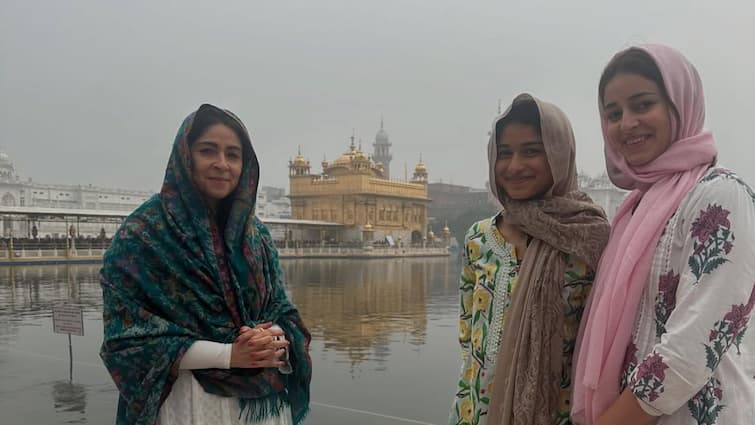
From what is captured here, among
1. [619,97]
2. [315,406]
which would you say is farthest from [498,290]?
[315,406]

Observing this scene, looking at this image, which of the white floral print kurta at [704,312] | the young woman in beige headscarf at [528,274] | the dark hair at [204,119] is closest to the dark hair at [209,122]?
the dark hair at [204,119]

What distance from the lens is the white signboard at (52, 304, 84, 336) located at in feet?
13.9

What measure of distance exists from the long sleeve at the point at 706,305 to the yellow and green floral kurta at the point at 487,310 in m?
0.31

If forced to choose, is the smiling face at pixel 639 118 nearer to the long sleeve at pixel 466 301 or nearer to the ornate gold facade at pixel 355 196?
the long sleeve at pixel 466 301

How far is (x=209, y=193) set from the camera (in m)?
1.51

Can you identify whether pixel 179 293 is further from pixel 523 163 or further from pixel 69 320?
pixel 69 320

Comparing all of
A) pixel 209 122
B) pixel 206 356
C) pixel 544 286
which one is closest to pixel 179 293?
pixel 206 356

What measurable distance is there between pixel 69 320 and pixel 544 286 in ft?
13.1

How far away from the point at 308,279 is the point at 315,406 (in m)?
12.3

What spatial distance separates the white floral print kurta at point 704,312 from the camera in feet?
3.30

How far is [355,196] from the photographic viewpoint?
37.4 meters

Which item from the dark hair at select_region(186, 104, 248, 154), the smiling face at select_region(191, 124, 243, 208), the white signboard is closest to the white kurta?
the smiling face at select_region(191, 124, 243, 208)

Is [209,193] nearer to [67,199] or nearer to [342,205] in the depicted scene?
[342,205]

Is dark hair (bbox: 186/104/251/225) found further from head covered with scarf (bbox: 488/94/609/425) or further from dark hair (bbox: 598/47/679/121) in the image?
dark hair (bbox: 598/47/679/121)
